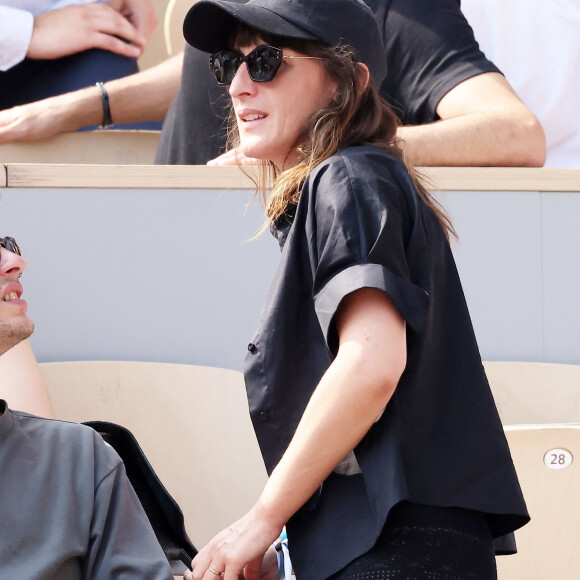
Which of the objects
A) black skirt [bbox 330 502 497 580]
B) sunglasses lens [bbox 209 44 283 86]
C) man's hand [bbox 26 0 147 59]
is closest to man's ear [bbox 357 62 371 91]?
sunglasses lens [bbox 209 44 283 86]

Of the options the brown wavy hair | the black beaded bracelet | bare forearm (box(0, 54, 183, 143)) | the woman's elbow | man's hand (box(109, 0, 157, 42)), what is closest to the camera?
the brown wavy hair

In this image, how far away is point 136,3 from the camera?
4004 mm

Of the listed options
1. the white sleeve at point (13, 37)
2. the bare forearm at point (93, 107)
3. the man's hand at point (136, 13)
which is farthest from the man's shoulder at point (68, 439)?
the man's hand at point (136, 13)

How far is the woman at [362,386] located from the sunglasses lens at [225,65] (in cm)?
10

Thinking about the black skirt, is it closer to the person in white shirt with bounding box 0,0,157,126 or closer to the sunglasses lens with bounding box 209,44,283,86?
the sunglasses lens with bounding box 209,44,283,86

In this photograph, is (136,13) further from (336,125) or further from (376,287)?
(376,287)

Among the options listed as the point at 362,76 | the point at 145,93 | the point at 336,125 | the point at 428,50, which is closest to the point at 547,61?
the point at 428,50

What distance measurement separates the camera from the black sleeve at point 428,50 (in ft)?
10.3

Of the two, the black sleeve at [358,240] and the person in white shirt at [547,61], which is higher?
the black sleeve at [358,240]

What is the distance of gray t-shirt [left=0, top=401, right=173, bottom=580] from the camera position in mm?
1682

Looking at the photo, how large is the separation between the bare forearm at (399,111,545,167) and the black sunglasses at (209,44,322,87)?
3.84 ft

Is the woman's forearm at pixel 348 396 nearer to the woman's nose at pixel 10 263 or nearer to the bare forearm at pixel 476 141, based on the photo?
the woman's nose at pixel 10 263

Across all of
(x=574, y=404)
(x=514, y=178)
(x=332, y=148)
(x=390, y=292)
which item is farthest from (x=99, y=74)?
(x=390, y=292)

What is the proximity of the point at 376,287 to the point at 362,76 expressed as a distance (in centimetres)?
45
